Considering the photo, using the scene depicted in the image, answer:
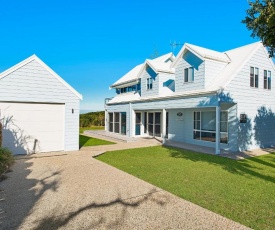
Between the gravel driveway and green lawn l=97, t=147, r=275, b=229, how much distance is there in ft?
1.61

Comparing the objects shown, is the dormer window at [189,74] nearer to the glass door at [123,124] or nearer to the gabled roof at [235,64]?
the gabled roof at [235,64]

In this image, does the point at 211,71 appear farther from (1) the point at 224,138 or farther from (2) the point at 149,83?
(2) the point at 149,83

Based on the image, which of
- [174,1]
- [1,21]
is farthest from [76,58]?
[174,1]

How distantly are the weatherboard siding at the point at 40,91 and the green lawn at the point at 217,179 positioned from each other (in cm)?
281

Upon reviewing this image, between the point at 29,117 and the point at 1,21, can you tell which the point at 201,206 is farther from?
the point at 1,21

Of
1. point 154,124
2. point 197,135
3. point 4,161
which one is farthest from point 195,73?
point 4,161

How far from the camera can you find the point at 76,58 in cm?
2595

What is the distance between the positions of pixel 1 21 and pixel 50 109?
9390 millimetres

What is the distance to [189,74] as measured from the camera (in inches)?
557

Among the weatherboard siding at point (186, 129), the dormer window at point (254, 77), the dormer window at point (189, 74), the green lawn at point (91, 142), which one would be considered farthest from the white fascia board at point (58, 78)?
the dormer window at point (254, 77)

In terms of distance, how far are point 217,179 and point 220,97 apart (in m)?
5.68

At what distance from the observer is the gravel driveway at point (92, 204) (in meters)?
4.15

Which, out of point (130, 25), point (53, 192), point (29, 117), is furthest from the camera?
point (130, 25)

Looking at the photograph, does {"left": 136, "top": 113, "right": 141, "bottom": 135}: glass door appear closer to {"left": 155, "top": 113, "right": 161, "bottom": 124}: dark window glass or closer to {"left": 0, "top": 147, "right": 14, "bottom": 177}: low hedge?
{"left": 155, "top": 113, "right": 161, "bottom": 124}: dark window glass
